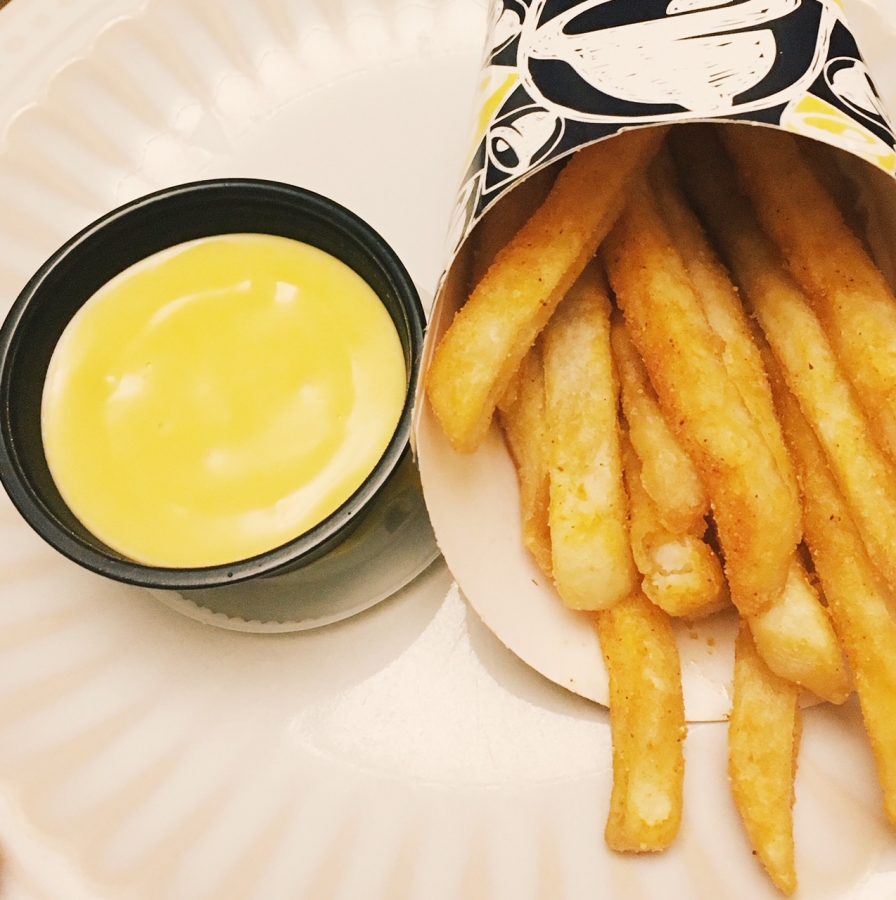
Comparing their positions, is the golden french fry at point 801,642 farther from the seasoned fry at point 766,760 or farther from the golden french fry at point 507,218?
the golden french fry at point 507,218

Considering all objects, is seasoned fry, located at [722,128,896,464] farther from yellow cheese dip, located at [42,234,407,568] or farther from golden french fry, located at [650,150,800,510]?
yellow cheese dip, located at [42,234,407,568]

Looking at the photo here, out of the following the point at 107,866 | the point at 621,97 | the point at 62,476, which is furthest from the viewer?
the point at 62,476

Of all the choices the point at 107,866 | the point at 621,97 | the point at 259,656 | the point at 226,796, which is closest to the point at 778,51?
the point at 621,97

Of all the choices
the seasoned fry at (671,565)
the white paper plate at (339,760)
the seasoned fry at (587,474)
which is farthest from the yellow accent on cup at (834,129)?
the white paper plate at (339,760)

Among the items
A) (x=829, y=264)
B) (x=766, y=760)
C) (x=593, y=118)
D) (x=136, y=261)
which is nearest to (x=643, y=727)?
(x=766, y=760)

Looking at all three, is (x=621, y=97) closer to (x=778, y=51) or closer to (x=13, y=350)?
(x=778, y=51)

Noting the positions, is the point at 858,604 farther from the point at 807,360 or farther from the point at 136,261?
the point at 136,261
